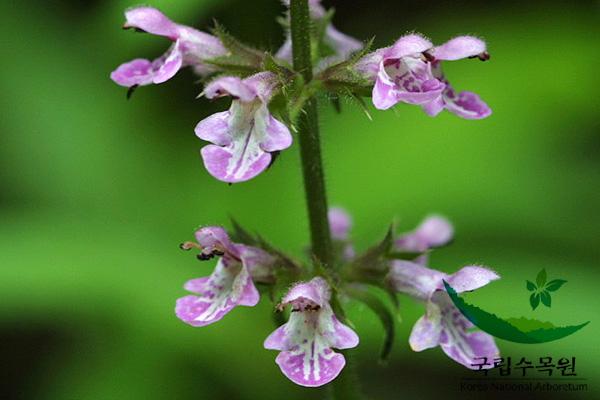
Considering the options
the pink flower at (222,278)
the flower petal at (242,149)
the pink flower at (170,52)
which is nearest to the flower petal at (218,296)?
the pink flower at (222,278)

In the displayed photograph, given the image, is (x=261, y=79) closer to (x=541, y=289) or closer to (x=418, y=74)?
(x=418, y=74)

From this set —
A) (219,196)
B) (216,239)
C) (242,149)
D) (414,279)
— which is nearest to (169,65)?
(242,149)

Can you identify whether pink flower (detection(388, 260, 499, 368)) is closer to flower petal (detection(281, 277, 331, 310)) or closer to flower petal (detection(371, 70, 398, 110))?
flower petal (detection(281, 277, 331, 310))

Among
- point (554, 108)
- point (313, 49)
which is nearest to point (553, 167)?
point (554, 108)

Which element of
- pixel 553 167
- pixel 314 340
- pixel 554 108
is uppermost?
pixel 554 108

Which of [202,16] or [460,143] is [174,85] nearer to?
[202,16]

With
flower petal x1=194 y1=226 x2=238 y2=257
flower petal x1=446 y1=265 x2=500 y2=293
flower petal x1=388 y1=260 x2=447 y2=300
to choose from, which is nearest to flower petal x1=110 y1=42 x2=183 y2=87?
flower petal x1=194 y1=226 x2=238 y2=257

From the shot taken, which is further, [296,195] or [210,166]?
[296,195]
